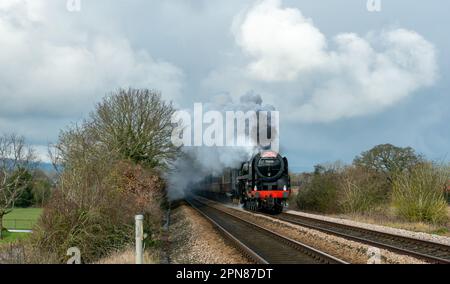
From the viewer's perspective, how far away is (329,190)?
33219 millimetres

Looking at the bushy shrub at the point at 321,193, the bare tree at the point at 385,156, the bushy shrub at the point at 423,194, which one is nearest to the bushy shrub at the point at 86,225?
the bushy shrub at the point at 423,194

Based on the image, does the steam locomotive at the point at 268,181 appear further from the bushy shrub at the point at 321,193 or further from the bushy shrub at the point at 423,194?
the bushy shrub at the point at 423,194

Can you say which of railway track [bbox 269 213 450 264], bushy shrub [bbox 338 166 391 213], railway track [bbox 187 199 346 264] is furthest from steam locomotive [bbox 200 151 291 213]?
railway track [bbox 187 199 346 264]

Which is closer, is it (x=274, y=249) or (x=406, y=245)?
(x=274, y=249)

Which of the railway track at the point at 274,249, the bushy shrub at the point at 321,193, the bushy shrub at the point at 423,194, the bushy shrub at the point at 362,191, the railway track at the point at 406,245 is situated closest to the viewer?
the railway track at the point at 274,249

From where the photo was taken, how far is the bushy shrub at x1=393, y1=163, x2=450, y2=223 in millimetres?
22922

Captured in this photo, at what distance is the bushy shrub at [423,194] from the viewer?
22.9 metres

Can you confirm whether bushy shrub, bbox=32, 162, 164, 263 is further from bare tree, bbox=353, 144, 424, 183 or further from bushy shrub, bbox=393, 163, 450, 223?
bare tree, bbox=353, 144, 424, 183

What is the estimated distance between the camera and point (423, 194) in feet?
76.0


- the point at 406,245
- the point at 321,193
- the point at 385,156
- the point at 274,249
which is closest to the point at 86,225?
the point at 274,249

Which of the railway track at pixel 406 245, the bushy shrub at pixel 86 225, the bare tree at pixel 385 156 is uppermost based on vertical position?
the bare tree at pixel 385 156

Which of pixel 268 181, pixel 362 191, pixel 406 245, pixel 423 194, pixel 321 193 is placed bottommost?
pixel 406 245

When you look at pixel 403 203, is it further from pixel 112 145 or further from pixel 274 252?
pixel 112 145

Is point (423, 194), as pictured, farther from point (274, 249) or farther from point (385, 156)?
point (385, 156)
